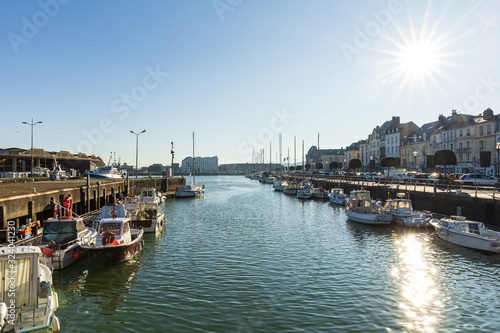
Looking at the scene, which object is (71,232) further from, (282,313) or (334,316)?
(334,316)

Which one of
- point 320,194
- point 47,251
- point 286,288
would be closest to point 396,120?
point 320,194

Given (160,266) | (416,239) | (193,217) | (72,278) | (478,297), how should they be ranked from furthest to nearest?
(193,217), (416,239), (160,266), (72,278), (478,297)

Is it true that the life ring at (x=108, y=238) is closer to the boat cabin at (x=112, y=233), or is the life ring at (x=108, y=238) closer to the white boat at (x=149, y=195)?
the boat cabin at (x=112, y=233)

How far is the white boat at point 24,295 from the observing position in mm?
10078

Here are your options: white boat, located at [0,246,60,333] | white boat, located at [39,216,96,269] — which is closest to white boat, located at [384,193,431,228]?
white boat, located at [39,216,96,269]

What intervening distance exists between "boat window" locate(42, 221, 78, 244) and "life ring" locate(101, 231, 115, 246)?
1.86 metres

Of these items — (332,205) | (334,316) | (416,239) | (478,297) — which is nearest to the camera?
(334,316)

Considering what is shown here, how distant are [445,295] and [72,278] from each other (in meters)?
18.4

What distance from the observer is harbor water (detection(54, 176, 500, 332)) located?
1282cm

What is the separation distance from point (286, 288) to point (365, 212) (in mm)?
23170

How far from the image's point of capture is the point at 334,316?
1330 centimetres

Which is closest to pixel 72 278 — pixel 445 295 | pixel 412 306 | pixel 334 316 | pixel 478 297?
pixel 334 316

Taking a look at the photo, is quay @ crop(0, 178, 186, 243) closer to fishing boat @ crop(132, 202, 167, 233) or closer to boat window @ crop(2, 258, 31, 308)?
fishing boat @ crop(132, 202, 167, 233)

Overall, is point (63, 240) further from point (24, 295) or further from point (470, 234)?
point (470, 234)
